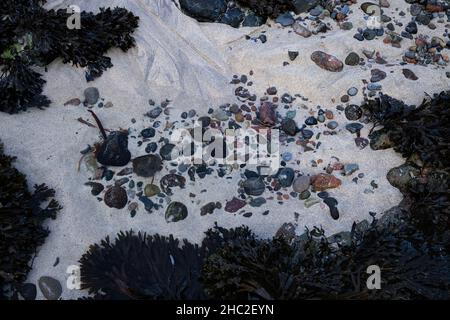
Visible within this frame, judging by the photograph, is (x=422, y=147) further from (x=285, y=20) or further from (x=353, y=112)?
(x=285, y=20)

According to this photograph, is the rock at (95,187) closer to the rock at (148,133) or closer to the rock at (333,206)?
the rock at (148,133)

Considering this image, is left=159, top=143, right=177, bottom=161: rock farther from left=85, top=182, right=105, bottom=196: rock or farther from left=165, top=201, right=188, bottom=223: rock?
left=85, top=182, right=105, bottom=196: rock

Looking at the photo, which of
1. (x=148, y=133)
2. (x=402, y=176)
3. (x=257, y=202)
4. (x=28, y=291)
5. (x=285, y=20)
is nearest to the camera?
(x=28, y=291)

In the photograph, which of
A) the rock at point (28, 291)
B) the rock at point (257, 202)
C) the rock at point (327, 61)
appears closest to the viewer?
the rock at point (28, 291)

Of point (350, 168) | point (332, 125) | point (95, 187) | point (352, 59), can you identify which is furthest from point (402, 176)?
point (95, 187)

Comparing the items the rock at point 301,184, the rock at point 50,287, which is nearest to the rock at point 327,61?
the rock at point 301,184

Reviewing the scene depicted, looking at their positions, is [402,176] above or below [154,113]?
below

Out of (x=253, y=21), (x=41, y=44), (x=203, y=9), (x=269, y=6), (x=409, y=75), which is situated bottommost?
(x=409, y=75)

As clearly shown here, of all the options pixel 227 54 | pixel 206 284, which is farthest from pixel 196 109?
pixel 206 284
